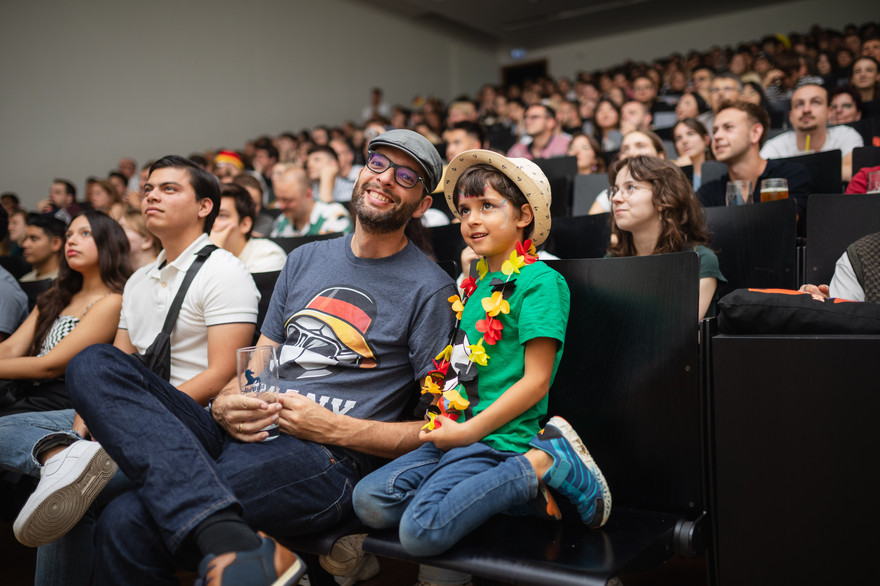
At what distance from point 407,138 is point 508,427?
2.65 ft

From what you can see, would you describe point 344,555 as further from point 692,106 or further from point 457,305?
point 692,106

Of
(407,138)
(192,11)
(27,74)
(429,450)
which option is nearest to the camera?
(429,450)

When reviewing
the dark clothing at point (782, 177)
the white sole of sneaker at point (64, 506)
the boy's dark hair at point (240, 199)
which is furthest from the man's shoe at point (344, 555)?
the dark clothing at point (782, 177)

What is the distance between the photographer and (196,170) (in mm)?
2238

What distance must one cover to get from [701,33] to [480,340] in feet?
44.6

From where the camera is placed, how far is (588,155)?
14.9 feet

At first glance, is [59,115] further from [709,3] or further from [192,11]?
[709,3]

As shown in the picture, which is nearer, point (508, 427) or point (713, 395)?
point (713, 395)

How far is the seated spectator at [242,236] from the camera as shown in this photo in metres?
2.95

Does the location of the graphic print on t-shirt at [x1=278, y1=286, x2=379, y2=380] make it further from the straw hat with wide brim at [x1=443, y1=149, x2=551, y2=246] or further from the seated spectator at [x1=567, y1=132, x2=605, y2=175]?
the seated spectator at [x1=567, y1=132, x2=605, y2=175]

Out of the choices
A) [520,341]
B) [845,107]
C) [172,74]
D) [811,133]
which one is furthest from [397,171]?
[172,74]

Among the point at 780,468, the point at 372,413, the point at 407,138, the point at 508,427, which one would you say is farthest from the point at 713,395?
the point at 407,138

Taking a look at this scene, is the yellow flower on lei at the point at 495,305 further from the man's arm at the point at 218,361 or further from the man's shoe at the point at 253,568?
the man's arm at the point at 218,361

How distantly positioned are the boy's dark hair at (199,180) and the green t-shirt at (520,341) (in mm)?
1123
